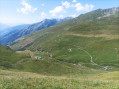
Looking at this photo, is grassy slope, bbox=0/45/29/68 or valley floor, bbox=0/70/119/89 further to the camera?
grassy slope, bbox=0/45/29/68

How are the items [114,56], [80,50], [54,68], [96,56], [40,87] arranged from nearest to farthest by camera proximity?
[40,87] → [54,68] → [114,56] → [96,56] → [80,50]

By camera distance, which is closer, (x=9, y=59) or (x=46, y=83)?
(x=46, y=83)

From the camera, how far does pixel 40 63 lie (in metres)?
84.1

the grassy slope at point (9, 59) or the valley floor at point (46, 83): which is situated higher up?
the valley floor at point (46, 83)

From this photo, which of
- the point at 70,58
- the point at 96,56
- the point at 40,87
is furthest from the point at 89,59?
the point at 40,87

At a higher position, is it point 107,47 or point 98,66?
point 107,47

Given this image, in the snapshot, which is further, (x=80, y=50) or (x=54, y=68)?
(x=80, y=50)

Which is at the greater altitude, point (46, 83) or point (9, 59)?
point (46, 83)

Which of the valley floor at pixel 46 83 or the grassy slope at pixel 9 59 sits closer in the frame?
the valley floor at pixel 46 83

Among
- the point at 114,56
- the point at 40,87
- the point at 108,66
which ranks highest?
the point at 40,87

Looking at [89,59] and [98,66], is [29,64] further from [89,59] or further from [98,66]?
[89,59]

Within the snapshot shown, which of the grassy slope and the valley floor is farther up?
the valley floor

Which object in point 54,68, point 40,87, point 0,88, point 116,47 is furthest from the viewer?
point 116,47

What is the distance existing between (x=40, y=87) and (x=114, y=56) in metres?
163
